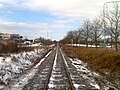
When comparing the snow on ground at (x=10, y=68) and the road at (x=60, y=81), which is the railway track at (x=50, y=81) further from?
the snow on ground at (x=10, y=68)

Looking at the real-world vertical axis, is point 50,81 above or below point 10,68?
below

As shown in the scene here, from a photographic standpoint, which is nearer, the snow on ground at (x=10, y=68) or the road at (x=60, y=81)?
the road at (x=60, y=81)

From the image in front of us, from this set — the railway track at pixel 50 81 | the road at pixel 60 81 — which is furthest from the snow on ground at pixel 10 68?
the railway track at pixel 50 81

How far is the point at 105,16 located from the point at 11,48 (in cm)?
1539

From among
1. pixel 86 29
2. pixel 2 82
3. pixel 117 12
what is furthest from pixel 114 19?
pixel 86 29

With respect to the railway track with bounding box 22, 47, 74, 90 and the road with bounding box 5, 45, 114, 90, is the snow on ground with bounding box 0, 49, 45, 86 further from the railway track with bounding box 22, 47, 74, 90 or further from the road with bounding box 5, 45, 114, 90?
the railway track with bounding box 22, 47, 74, 90

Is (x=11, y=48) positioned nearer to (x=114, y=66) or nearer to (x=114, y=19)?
(x=114, y=19)

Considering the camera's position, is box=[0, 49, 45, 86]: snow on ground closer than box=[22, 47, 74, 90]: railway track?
No

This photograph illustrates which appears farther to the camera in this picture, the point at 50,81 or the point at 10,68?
the point at 10,68

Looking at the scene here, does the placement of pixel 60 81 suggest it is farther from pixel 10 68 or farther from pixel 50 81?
pixel 10 68

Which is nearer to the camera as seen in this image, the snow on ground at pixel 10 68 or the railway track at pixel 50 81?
the railway track at pixel 50 81

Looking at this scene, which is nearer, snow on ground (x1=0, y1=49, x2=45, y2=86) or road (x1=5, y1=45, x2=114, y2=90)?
road (x1=5, y1=45, x2=114, y2=90)

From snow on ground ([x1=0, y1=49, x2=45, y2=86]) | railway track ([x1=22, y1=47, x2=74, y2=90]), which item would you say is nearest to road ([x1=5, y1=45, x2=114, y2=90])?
railway track ([x1=22, y1=47, x2=74, y2=90])

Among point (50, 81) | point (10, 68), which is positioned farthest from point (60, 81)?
point (10, 68)
